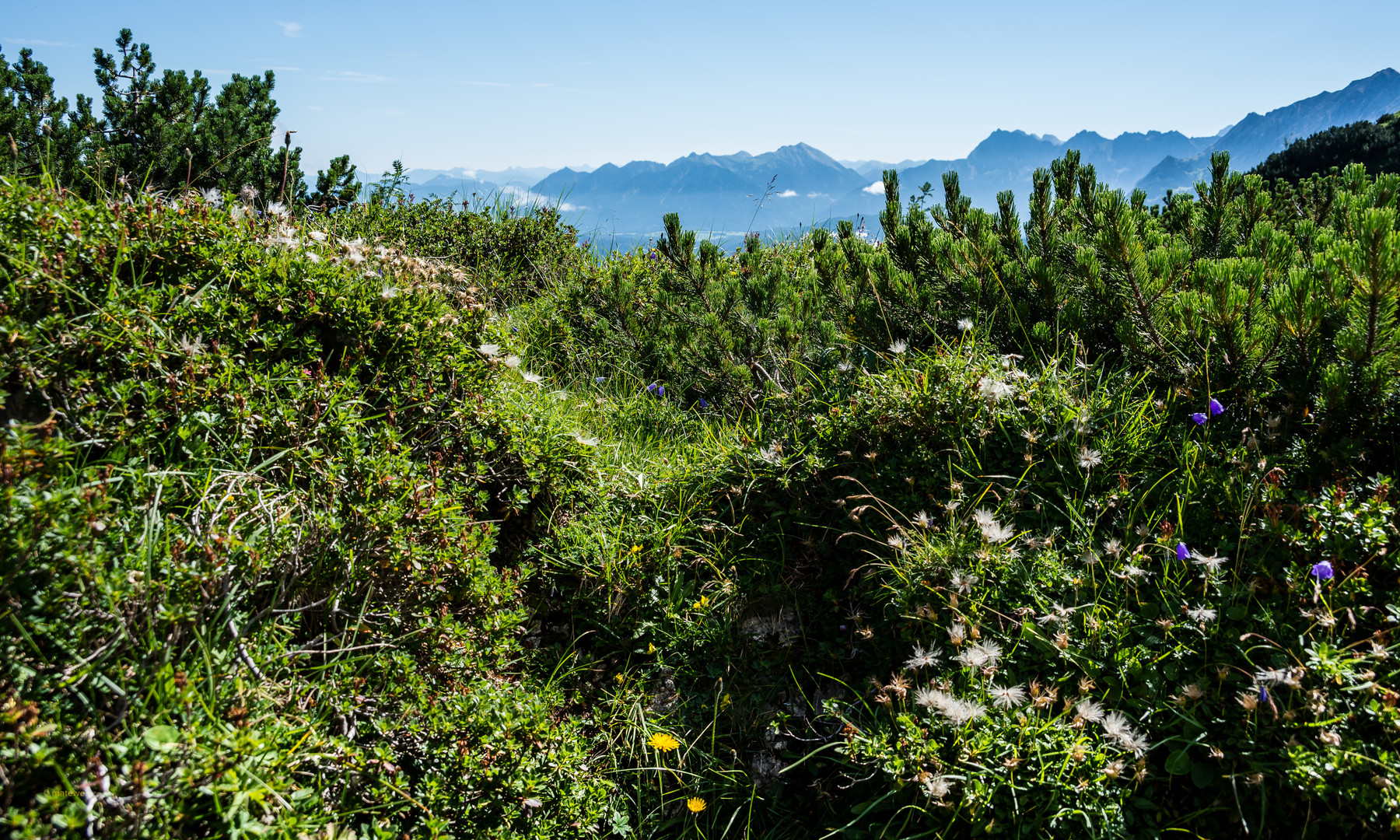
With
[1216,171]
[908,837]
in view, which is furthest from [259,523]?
[1216,171]

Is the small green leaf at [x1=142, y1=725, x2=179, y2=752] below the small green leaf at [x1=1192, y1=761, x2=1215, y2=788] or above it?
above

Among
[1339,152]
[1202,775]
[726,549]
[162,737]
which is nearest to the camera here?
[162,737]

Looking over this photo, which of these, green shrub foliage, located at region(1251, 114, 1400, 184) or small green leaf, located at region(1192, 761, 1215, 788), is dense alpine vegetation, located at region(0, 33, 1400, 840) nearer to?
small green leaf, located at region(1192, 761, 1215, 788)

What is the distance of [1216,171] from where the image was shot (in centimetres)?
374

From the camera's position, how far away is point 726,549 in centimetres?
336

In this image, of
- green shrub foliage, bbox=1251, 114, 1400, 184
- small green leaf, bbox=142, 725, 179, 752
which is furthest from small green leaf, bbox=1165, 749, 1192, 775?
green shrub foliage, bbox=1251, 114, 1400, 184

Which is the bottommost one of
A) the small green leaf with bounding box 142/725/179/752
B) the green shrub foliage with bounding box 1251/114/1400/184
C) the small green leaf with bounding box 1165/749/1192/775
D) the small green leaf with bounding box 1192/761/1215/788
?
the small green leaf with bounding box 1192/761/1215/788

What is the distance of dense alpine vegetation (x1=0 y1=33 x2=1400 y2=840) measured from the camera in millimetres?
1868

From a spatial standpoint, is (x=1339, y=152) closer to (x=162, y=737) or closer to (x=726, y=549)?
(x=726, y=549)

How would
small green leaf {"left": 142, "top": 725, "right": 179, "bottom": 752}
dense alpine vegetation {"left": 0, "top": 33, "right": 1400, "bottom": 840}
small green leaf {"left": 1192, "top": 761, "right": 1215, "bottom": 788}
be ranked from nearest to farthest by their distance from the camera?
small green leaf {"left": 142, "top": 725, "right": 179, "bottom": 752}
dense alpine vegetation {"left": 0, "top": 33, "right": 1400, "bottom": 840}
small green leaf {"left": 1192, "top": 761, "right": 1215, "bottom": 788}

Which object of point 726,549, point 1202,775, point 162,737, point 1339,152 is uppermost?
point 1339,152

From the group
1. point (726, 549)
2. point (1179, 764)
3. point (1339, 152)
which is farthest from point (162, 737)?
point (1339, 152)

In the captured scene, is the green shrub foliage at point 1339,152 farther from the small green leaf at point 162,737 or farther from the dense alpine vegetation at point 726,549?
the small green leaf at point 162,737

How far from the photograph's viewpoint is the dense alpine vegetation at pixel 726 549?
187cm
